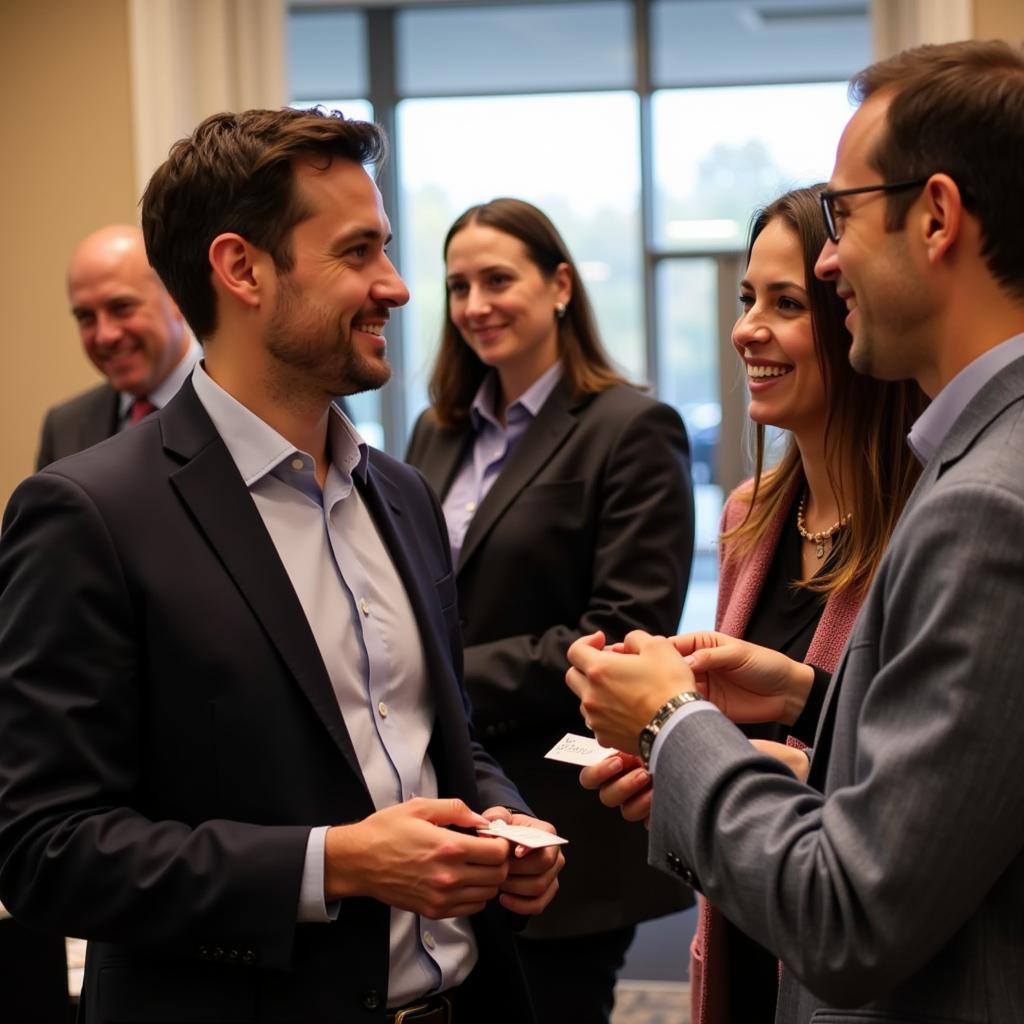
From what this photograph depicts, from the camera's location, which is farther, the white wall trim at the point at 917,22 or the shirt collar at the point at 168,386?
→ the white wall trim at the point at 917,22

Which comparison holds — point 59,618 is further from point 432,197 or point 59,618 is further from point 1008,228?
point 432,197

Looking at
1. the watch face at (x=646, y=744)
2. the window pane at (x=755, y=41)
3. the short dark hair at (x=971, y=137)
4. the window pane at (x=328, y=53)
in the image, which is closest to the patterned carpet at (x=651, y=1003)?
the watch face at (x=646, y=744)

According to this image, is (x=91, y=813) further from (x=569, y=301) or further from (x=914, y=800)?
(x=569, y=301)

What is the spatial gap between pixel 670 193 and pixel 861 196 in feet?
22.2

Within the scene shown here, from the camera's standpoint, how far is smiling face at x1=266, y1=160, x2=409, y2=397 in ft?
6.06

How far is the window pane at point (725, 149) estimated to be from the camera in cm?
784

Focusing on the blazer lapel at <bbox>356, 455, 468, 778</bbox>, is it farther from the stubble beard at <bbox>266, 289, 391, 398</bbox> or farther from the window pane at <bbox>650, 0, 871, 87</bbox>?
the window pane at <bbox>650, 0, 871, 87</bbox>

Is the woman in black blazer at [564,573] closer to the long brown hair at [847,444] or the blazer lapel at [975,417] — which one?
the long brown hair at [847,444]

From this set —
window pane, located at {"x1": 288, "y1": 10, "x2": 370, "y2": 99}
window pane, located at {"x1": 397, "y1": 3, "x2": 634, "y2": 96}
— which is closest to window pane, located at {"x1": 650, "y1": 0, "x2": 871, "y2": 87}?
window pane, located at {"x1": 397, "y1": 3, "x2": 634, "y2": 96}

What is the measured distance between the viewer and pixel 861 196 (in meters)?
1.37

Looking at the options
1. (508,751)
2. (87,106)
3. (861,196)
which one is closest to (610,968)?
(508,751)

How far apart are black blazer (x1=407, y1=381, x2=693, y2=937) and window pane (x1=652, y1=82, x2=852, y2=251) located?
16.7ft

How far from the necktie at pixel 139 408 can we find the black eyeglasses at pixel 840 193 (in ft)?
8.73

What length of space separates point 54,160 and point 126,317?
1748 mm
